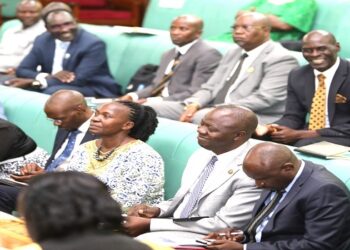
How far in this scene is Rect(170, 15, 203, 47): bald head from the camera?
18.7 feet

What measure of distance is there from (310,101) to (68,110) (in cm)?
126

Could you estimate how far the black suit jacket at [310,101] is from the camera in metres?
4.45

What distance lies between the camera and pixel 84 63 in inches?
247

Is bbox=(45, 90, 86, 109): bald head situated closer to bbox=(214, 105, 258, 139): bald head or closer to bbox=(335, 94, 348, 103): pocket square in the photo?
bbox=(214, 105, 258, 139): bald head

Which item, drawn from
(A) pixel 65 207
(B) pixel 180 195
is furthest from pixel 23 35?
(A) pixel 65 207

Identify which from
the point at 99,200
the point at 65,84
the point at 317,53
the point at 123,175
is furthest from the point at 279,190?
the point at 65,84

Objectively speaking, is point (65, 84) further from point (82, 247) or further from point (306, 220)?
point (82, 247)

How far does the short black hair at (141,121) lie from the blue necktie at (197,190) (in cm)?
49

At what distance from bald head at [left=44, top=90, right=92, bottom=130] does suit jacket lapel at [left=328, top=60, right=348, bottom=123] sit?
1.22 metres

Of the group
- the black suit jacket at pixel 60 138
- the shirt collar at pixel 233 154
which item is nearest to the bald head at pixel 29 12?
the black suit jacket at pixel 60 138

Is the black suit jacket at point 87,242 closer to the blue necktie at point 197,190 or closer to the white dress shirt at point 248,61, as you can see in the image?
the blue necktie at point 197,190

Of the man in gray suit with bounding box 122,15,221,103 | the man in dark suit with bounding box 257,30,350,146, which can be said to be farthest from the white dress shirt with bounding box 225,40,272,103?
the man in dark suit with bounding box 257,30,350,146

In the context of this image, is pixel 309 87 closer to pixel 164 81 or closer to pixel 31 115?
pixel 164 81

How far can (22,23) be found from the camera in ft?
23.5
